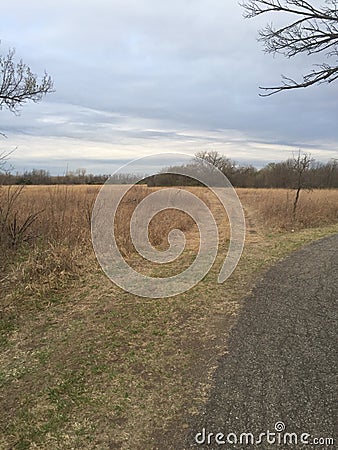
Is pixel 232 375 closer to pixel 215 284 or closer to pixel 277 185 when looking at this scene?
pixel 215 284

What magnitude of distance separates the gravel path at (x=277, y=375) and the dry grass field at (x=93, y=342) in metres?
0.19

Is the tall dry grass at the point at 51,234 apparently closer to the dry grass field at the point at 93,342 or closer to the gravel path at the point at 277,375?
the dry grass field at the point at 93,342

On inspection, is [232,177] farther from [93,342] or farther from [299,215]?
[93,342]

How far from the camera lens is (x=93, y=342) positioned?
169 inches

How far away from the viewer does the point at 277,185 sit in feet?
140

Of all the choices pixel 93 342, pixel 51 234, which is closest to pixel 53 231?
pixel 51 234

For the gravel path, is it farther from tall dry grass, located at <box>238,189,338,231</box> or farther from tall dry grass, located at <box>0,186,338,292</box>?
tall dry grass, located at <box>238,189,338,231</box>

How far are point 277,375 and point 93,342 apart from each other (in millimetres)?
2099

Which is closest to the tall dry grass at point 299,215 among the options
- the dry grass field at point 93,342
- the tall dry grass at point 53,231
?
the tall dry grass at point 53,231

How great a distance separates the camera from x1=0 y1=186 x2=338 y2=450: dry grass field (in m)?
2.81

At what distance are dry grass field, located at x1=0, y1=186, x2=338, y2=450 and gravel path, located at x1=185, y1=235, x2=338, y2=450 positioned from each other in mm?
191

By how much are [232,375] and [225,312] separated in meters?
1.70

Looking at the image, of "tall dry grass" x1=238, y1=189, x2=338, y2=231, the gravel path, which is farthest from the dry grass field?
"tall dry grass" x1=238, y1=189, x2=338, y2=231

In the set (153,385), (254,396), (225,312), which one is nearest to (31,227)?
(225,312)
